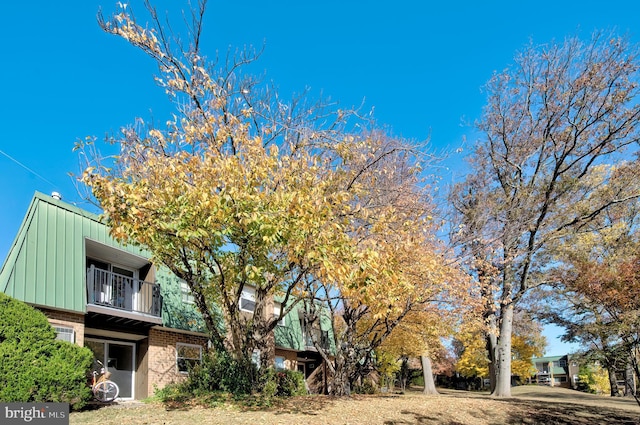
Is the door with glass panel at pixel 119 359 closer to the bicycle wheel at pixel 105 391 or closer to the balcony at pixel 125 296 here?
the balcony at pixel 125 296

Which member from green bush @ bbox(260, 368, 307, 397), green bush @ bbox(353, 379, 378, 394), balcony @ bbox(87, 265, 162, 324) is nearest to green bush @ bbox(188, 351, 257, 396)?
green bush @ bbox(260, 368, 307, 397)

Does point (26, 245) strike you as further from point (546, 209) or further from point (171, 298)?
point (546, 209)

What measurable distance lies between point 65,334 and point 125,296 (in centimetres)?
300

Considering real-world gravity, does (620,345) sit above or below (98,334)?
below

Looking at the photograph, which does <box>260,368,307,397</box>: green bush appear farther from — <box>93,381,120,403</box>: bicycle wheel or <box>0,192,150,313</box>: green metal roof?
<box>0,192,150,313</box>: green metal roof

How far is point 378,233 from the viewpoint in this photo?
10.2 m

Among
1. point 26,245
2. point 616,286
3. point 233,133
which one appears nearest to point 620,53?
point 616,286

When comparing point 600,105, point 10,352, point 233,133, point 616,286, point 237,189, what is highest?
point 600,105

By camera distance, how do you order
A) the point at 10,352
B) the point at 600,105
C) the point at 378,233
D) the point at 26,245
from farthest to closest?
the point at 600,105, the point at 26,245, the point at 378,233, the point at 10,352

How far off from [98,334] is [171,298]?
2.68m

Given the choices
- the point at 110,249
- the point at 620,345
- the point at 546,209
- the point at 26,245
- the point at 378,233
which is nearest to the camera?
the point at 378,233

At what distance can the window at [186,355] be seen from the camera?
637 inches

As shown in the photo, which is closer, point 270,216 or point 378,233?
point 270,216

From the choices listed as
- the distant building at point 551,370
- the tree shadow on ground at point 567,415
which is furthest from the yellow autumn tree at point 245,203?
the distant building at point 551,370
